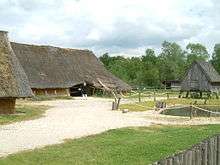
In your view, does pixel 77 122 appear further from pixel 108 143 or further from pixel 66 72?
pixel 66 72

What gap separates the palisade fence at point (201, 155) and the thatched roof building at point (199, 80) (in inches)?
2138

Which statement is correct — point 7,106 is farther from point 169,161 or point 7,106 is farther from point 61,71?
point 61,71

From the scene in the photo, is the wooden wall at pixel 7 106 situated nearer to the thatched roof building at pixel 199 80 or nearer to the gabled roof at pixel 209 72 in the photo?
the thatched roof building at pixel 199 80

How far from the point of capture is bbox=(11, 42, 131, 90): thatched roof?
192ft

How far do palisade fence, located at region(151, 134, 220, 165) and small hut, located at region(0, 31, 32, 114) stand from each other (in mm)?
21550

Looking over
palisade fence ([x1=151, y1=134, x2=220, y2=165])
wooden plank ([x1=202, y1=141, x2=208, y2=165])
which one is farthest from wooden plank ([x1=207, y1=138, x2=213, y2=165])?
wooden plank ([x1=202, y1=141, x2=208, y2=165])

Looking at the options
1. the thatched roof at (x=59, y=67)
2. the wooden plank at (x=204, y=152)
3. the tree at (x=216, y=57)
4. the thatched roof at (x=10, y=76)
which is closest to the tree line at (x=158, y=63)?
the tree at (x=216, y=57)

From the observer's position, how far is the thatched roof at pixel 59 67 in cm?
5862

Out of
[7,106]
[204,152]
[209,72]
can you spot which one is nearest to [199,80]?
[209,72]

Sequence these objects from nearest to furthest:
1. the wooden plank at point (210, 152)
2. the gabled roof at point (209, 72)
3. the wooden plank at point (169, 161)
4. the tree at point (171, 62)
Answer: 1. the wooden plank at point (169, 161)
2. the wooden plank at point (210, 152)
3. the gabled roof at point (209, 72)
4. the tree at point (171, 62)

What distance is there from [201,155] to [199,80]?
185 feet

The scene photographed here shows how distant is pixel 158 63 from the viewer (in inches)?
4683

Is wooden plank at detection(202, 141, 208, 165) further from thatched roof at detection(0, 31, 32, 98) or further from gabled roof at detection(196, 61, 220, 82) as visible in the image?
gabled roof at detection(196, 61, 220, 82)

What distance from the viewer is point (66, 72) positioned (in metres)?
63.4
